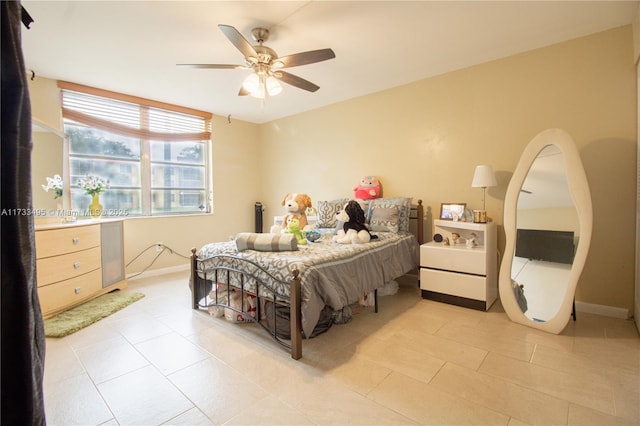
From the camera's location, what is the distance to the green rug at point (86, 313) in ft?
8.29

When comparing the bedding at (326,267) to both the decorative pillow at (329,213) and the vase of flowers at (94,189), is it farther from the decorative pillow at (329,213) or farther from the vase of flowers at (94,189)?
the vase of flowers at (94,189)

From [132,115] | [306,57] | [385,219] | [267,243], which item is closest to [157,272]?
[132,115]

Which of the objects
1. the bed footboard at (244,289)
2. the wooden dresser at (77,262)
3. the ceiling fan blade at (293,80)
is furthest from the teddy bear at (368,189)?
the wooden dresser at (77,262)

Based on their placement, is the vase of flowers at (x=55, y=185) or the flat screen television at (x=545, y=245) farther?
the vase of flowers at (x=55, y=185)

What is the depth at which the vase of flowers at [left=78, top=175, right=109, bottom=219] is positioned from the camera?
3.68 m

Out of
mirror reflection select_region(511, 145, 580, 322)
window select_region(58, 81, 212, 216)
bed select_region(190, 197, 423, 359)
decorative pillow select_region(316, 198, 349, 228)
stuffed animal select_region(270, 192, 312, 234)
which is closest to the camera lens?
bed select_region(190, 197, 423, 359)

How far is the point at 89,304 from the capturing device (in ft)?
10.3

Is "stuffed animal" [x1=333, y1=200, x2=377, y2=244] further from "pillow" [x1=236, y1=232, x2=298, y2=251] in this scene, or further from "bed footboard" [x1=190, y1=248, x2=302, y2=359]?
"bed footboard" [x1=190, y1=248, x2=302, y2=359]

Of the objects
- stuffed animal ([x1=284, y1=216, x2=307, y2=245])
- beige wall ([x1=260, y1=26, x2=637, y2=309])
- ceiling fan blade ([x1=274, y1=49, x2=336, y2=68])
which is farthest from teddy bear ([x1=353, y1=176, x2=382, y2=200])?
ceiling fan blade ([x1=274, y1=49, x2=336, y2=68])

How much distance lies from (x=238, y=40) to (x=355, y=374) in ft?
7.94

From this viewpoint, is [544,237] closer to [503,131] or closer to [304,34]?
[503,131]

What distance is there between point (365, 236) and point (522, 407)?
1.76 metres

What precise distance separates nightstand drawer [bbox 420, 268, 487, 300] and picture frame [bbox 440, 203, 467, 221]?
65cm

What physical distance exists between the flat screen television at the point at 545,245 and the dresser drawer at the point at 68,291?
424 cm
